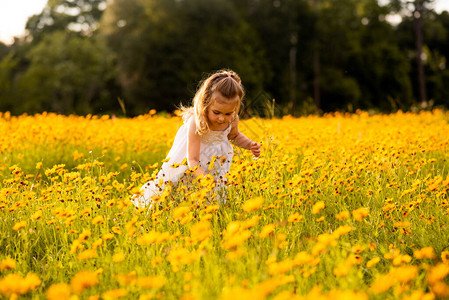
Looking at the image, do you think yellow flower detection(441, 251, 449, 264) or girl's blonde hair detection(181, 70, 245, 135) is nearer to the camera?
yellow flower detection(441, 251, 449, 264)

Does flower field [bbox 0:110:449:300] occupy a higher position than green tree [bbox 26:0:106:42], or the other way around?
green tree [bbox 26:0:106:42]

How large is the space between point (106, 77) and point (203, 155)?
2535cm

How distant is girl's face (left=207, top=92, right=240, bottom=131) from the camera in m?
3.52

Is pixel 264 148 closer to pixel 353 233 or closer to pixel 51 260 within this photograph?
pixel 353 233

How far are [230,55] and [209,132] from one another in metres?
20.5

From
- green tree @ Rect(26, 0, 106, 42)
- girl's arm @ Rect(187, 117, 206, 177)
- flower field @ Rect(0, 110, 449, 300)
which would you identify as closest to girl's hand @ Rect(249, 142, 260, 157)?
flower field @ Rect(0, 110, 449, 300)

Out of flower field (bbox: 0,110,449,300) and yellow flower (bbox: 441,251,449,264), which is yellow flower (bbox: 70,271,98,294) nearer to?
flower field (bbox: 0,110,449,300)

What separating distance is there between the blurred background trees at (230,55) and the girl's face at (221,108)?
17000 mm

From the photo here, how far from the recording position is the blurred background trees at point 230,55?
22469 millimetres

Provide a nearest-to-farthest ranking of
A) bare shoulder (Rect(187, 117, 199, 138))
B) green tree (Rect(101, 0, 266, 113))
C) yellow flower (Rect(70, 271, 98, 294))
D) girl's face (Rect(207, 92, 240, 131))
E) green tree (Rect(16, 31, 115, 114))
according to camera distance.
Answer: yellow flower (Rect(70, 271, 98, 294)) → girl's face (Rect(207, 92, 240, 131)) → bare shoulder (Rect(187, 117, 199, 138)) → green tree (Rect(101, 0, 266, 113)) → green tree (Rect(16, 31, 115, 114))

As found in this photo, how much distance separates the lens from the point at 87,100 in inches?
1111

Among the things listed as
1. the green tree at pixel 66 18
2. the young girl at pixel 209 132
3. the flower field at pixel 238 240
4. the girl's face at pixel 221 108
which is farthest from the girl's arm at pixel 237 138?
the green tree at pixel 66 18

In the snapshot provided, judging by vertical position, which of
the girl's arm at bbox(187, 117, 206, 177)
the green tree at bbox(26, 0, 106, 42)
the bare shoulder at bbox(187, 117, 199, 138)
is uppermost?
the green tree at bbox(26, 0, 106, 42)

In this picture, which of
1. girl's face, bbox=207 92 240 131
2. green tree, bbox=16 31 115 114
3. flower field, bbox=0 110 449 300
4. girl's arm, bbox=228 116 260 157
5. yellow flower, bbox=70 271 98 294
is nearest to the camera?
yellow flower, bbox=70 271 98 294
